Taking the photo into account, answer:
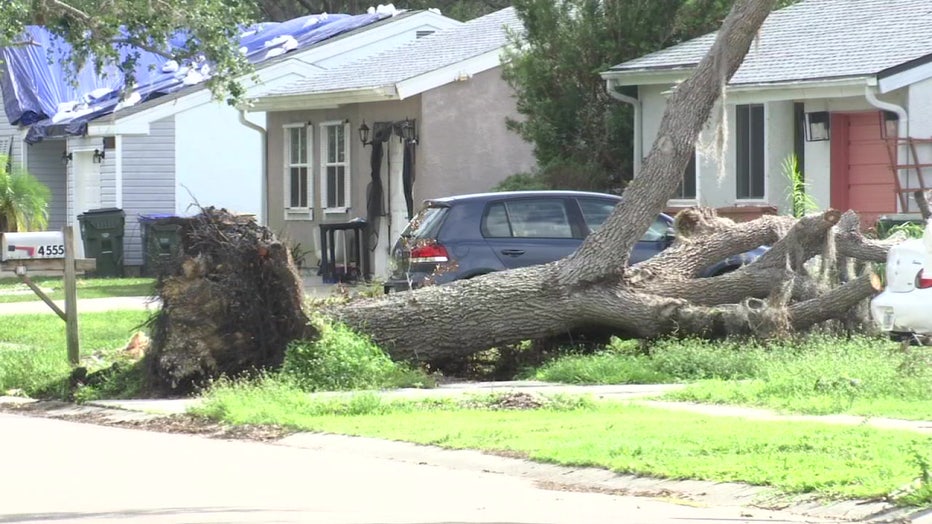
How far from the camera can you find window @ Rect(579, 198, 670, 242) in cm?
1838

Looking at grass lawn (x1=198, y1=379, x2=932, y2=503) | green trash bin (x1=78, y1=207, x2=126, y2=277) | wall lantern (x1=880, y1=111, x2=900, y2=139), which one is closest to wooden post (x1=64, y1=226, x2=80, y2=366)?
grass lawn (x1=198, y1=379, x2=932, y2=503)

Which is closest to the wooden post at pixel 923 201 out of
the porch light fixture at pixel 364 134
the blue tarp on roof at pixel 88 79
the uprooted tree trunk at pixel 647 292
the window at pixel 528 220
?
the uprooted tree trunk at pixel 647 292

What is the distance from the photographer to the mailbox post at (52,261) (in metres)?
15.9

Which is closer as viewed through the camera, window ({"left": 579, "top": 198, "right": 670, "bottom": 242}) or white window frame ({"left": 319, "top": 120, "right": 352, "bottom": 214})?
window ({"left": 579, "top": 198, "right": 670, "bottom": 242})

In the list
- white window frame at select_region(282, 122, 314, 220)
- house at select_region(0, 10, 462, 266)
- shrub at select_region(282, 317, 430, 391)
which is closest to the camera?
shrub at select_region(282, 317, 430, 391)

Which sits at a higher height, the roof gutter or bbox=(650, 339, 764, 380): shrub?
the roof gutter

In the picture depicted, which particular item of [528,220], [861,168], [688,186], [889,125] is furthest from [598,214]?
[688,186]

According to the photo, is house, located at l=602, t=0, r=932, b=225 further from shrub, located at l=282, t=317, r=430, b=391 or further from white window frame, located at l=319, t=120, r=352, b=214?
shrub, located at l=282, t=317, r=430, b=391

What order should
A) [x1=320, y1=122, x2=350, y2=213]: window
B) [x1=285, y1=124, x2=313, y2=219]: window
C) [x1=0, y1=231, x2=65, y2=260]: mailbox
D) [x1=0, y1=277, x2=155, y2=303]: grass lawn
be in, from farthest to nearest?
[x1=285, y1=124, x2=313, y2=219]: window < [x1=320, y1=122, x2=350, y2=213]: window < [x1=0, y1=277, x2=155, y2=303]: grass lawn < [x1=0, y1=231, x2=65, y2=260]: mailbox

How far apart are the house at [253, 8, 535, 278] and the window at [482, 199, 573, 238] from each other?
350 inches

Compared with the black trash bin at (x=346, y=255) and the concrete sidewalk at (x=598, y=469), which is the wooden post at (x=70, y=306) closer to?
the concrete sidewalk at (x=598, y=469)

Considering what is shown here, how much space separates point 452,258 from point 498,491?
26.7 feet

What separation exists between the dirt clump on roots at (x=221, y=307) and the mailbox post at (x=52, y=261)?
141cm

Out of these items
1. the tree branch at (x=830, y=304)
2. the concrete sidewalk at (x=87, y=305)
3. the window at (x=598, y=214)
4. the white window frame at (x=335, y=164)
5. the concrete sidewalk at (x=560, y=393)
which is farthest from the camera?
the white window frame at (x=335, y=164)
